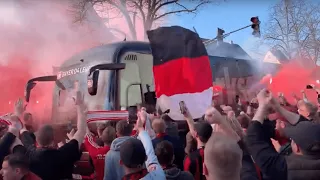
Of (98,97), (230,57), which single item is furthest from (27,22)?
(98,97)

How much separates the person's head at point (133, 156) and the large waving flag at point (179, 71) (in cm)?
347

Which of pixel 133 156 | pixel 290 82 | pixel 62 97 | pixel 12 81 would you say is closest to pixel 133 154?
pixel 133 156

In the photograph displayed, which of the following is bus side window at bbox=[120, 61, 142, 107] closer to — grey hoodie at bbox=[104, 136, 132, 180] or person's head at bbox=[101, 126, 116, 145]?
person's head at bbox=[101, 126, 116, 145]

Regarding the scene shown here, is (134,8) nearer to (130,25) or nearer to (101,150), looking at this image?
(130,25)

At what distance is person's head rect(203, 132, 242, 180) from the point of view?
7.83ft

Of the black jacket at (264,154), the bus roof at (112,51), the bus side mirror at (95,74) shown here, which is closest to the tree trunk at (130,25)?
the bus roof at (112,51)

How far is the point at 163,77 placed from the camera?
7.06 m

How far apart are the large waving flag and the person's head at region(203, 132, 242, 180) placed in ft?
14.2

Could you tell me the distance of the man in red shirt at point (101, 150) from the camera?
4.94 meters

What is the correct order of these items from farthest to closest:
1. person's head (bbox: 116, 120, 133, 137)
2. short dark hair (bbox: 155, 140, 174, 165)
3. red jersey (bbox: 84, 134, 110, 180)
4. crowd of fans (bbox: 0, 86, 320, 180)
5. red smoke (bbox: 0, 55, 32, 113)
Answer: red smoke (bbox: 0, 55, 32, 113) → red jersey (bbox: 84, 134, 110, 180) → person's head (bbox: 116, 120, 133, 137) → short dark hair (bbox: 155, 140, 174, 165) → crowd of fans (bbox: 0, 86, 320, 180)

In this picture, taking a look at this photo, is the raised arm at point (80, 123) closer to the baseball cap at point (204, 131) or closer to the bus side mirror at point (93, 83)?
the baseball cap at point (204, 131)

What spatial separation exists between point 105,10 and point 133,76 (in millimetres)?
13649

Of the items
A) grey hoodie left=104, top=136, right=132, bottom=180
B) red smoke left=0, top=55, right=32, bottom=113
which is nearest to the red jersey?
grey hoodie left=104, top=136, right=132, bottom=180

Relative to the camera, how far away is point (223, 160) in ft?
7.82
